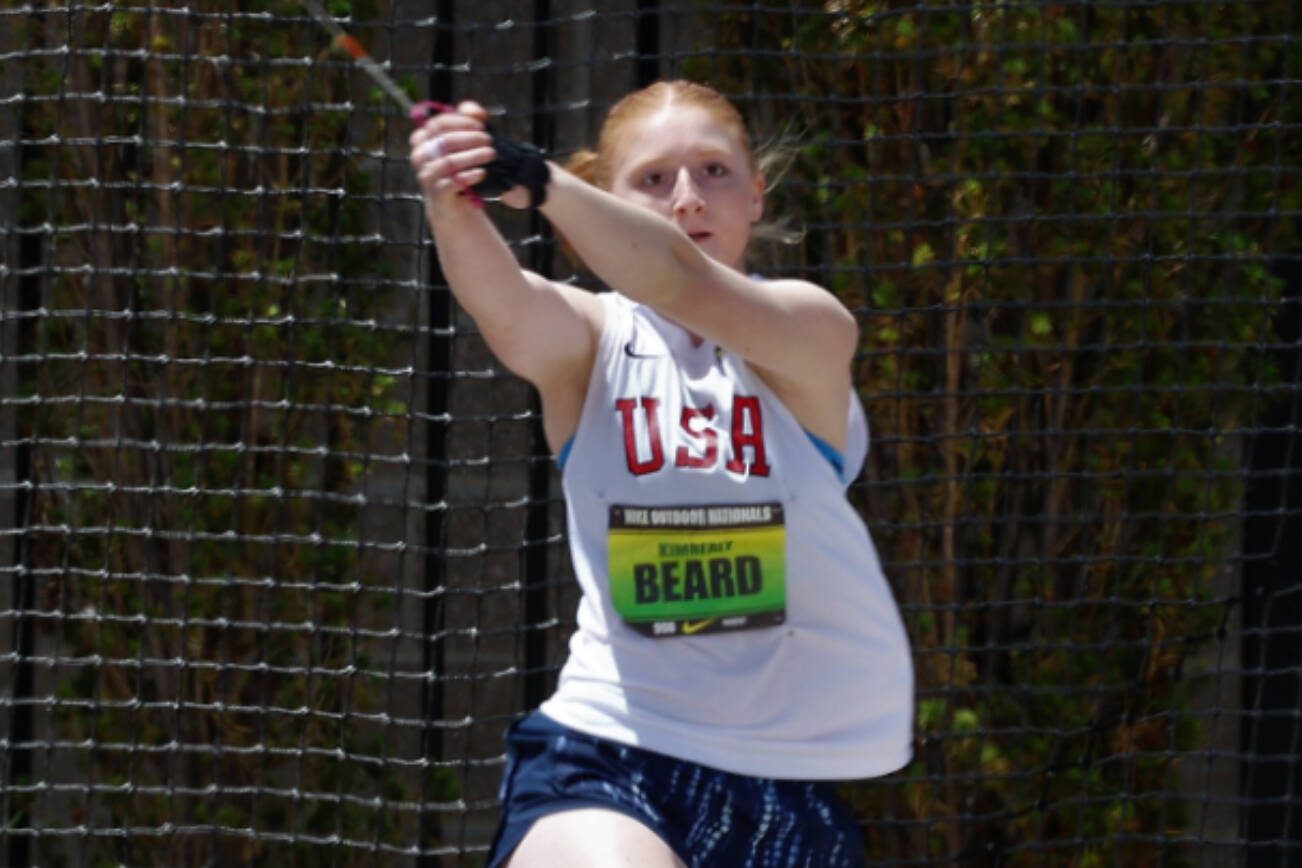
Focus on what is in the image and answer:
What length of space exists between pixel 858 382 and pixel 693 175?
1.45 meters

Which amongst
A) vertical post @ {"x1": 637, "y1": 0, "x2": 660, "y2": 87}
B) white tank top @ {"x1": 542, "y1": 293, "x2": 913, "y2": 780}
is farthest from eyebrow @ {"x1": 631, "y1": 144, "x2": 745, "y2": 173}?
vertical post @ {"x1": 637, "y1": 0, "x2": 660, "y2": 87}

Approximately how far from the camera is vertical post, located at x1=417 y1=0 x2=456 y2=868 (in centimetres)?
359

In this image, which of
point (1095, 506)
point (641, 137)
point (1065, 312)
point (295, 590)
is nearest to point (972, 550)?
point (1095, 506)

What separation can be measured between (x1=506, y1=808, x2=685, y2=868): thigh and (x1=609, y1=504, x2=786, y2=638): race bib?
9.1 inches

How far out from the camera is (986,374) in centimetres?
369

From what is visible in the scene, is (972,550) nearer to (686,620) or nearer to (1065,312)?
(1065,312)

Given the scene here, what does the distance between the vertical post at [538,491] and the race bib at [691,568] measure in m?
1.46

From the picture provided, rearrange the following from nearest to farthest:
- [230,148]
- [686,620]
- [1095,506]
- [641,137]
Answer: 1. [686,620]
2. [641,137]
3. [230,148]
4. [1095,506]

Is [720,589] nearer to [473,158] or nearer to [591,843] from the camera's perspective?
[591,843]

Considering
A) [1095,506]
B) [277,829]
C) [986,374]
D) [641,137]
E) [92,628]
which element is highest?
[641,137]

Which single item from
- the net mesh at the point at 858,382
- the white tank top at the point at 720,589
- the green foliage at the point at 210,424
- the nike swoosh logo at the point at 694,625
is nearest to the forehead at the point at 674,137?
the white tank top at the point at 720,589

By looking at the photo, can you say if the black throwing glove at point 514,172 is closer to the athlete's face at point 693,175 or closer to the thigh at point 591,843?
the athlete's face at point 693,175

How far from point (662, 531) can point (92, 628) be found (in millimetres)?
2039

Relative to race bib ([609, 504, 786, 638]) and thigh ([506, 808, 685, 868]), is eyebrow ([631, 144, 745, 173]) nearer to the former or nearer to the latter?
race bib ([609, 504, 786, 638])
